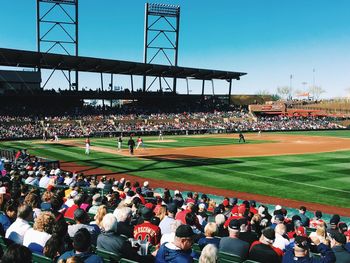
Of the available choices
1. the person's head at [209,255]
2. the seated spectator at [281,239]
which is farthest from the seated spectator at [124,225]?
the person's head at [209,255]

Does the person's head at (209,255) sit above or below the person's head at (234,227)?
above

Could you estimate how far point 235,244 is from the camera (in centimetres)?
567

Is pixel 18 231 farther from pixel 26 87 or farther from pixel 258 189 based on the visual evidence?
pixel 26 87

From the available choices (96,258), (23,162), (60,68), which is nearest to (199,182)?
(23,162)

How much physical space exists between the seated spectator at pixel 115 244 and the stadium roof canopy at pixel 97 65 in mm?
54633

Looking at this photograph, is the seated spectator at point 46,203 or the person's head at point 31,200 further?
the seated spectator at point 46,203

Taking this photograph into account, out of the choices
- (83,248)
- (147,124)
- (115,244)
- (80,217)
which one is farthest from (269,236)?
(147,124)

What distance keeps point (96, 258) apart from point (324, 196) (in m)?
16.2

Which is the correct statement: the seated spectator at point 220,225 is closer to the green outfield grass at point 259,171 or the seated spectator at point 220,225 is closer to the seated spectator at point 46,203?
the seated spectator at point 46,203

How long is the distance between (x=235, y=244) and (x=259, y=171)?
20465 mm

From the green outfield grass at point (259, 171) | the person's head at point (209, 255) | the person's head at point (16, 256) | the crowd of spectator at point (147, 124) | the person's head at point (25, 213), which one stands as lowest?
the green outfield grass at point (259, 171)

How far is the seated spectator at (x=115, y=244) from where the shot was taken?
536cm

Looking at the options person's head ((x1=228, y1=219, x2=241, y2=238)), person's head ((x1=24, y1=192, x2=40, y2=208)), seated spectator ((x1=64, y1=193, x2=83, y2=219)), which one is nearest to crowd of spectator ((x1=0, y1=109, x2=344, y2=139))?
seated spectator ((x1=64, y1=193, x2=83, y2=219))

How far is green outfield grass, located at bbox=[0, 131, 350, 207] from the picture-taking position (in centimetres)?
1972
